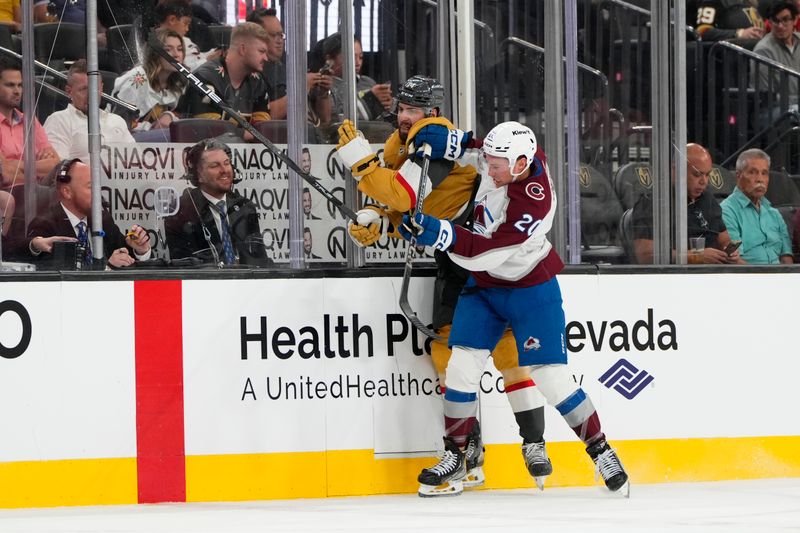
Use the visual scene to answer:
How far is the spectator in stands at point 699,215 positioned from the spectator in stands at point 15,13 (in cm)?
237

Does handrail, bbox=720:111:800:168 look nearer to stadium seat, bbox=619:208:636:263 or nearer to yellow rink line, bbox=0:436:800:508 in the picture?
stadium seat, bbox=619:208:636:263

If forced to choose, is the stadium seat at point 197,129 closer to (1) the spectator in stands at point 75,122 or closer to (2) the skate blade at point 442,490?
(1) the spectator in stands at point 75,122

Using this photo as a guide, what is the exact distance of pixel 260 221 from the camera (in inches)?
182

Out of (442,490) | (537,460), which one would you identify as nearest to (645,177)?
(537,460)

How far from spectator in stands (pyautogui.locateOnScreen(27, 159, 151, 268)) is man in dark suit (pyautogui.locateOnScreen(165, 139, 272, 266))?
0.19m

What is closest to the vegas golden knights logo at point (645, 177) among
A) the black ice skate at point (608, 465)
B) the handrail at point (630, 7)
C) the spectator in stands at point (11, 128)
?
the handrail at point (630, 7)

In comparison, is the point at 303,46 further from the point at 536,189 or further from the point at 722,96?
the point at 722,96

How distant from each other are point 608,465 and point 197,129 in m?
1.91

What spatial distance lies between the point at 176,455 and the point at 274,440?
1.16ft

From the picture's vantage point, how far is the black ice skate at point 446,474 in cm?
437

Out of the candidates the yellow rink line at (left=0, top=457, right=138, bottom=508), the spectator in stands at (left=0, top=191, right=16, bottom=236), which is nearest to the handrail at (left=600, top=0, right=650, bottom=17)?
the spectator in stands at (left=0, top=191, right=16, bottom=236)

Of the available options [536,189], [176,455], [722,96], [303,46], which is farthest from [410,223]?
[722,96]

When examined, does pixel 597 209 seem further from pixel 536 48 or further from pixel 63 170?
pixel 63 170

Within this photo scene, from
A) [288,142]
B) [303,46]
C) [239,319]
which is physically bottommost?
[239,319]
